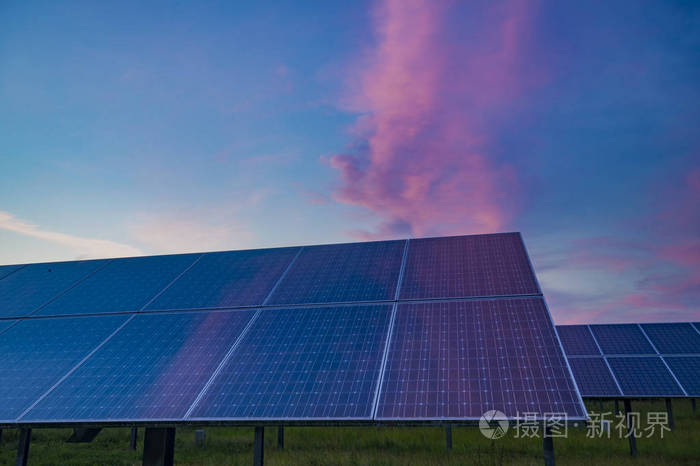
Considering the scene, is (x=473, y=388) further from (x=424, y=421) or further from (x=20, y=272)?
(x=20, y=272)

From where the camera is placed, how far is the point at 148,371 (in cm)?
1045

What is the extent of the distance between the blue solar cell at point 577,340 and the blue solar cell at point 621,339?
41 cm

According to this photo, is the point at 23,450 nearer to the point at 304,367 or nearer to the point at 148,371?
the point at 148,371

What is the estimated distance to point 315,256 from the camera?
615 inches

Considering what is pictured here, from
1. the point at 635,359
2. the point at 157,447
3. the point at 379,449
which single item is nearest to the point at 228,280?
the point at 157,447

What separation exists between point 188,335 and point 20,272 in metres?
12.0

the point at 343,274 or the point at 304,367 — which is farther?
the point at 343,274

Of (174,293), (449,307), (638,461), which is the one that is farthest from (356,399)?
(638,461)

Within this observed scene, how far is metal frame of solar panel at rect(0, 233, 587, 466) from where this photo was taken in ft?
27.7

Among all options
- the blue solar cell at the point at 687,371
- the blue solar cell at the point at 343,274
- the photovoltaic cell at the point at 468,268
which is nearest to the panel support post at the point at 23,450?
the blue solar cell at the point at 343,274

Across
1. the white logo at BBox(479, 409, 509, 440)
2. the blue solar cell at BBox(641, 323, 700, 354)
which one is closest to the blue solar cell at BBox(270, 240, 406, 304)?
the white logo at BBox(479, 409, 509, 440)

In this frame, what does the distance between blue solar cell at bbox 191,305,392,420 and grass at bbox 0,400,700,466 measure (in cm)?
692

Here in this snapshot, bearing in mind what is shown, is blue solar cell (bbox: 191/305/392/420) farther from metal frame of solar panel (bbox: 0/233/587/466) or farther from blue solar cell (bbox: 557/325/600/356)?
blue solar cell (bbox: 557/325/600/356)

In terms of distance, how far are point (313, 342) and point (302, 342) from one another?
27cm
